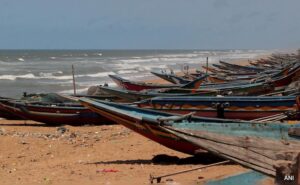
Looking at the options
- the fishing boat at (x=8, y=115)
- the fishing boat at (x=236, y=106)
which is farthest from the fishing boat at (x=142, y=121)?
the fishing boat at (x=8, y=115)

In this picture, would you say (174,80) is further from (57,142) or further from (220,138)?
(220,138)

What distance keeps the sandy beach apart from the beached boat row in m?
0.64

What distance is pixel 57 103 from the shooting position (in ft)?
49.2

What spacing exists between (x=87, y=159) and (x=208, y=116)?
3.20 m

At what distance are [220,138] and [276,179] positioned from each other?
0.91m

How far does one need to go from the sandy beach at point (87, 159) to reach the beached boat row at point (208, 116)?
0.64m

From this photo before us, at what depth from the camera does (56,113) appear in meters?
14.3

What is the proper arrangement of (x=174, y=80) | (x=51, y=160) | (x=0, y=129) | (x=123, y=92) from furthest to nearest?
(x=174, y=80) → (x=123, y=92) → (x=0, y=129) → (x=51, y=160)

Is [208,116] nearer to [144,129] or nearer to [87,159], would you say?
[87,159]

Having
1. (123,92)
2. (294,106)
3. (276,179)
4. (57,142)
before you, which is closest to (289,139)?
(276,179)

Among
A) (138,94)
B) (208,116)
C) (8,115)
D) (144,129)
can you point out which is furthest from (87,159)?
(8,115)

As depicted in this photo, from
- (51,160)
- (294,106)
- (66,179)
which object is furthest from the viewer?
(294,106)

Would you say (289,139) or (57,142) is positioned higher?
(289,139)

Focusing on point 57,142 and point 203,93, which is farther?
point 203,93
